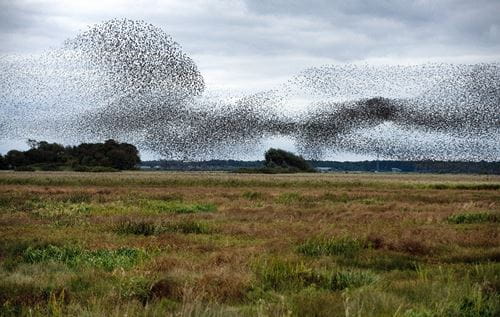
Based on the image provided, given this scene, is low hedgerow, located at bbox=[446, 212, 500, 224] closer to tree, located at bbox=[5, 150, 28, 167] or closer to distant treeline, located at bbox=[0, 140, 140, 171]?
distant treeline, located at bbox=[0, 140, 140, 171]

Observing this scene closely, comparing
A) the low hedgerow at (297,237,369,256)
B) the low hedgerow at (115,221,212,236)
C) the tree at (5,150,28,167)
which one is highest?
the tree at (5,150,28,167)

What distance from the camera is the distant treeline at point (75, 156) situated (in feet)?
445

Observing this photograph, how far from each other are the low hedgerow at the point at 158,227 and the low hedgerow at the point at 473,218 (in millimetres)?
9987

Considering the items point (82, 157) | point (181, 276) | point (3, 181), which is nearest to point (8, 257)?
point (181, 276)

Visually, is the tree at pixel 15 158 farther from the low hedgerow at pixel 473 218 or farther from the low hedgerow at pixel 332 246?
the low hedgerow at pixel 332 246

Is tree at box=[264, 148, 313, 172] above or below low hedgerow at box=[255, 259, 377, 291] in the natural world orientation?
above

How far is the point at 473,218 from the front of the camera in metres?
22.5

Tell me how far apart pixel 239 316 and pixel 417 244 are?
861 centimetres

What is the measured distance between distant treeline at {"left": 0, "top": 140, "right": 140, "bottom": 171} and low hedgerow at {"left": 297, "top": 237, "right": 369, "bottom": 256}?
122575mm

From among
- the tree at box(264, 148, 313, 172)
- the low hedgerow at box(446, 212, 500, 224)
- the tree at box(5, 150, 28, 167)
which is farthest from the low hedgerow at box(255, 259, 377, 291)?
the tree at box(264, 148, 313, 172)

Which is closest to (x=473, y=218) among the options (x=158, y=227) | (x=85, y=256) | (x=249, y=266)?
(x=158, y=227)

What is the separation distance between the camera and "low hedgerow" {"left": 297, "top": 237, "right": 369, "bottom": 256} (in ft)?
44.9

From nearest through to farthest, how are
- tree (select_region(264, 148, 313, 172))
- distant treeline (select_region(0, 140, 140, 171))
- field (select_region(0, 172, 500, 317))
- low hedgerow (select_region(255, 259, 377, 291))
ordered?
field (select_region(0, 172, 500, 317)), low hedgerow (select_region(255, 259, 377, 291)), distant treeline (select_region(0, 140, 140, 171)), tree (select_region(264, 148, 313, 172))

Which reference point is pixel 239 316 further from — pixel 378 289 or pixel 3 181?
pixel 3 181
